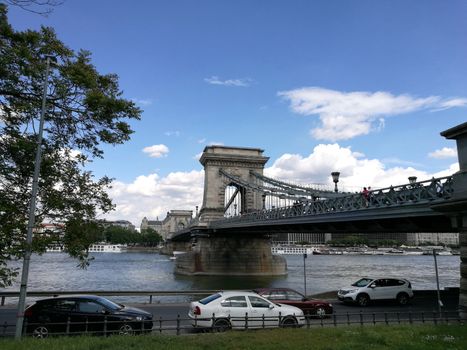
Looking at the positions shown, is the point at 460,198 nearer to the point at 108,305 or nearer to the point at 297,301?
the point at 297,301

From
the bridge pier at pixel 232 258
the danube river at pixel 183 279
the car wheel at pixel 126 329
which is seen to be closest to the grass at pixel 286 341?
the car wheel at pixel 126 329

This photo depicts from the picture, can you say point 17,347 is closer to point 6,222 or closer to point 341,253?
point 6,222

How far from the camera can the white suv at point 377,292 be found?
23.4m

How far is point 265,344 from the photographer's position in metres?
11.0

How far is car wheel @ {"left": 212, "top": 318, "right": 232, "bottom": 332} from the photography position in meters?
14.2

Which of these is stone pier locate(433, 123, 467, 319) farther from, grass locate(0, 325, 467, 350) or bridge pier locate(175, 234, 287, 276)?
bridge pier locate(175, 234, 287, 276)

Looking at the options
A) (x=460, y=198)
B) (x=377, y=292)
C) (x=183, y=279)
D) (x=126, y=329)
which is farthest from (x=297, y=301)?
(x=183, y=279)

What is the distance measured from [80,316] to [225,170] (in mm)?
65984

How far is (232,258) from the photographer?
2680 inches

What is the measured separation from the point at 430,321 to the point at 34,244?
47.1 feet

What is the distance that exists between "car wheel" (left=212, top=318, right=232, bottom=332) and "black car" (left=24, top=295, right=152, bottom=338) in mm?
2128

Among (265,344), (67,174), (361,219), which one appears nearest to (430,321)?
(265,344)

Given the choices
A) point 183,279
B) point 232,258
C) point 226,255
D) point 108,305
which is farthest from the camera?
point 226,255

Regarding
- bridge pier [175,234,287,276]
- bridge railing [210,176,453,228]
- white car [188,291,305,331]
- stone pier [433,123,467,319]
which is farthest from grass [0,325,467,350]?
bridge pier [175,234,287,276]
